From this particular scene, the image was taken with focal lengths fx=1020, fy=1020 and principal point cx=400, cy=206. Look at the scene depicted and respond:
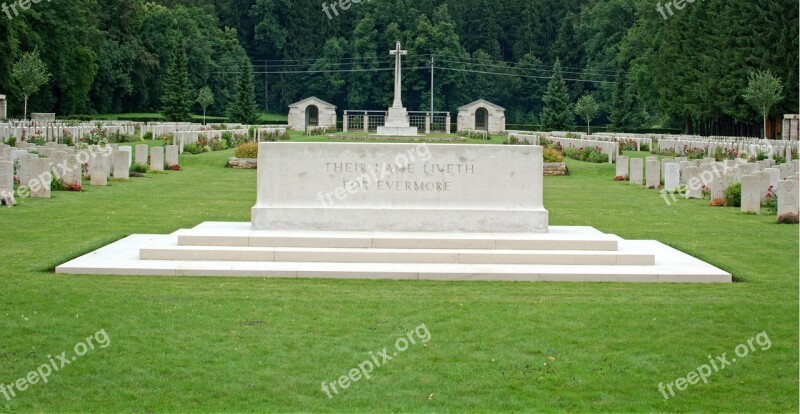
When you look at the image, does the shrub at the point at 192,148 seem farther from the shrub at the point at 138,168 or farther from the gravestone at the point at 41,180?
the gravestone at the point at 41,180

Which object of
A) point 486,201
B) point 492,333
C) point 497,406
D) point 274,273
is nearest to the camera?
point 497,406

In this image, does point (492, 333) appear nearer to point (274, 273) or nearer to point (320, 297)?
point (320, 297)

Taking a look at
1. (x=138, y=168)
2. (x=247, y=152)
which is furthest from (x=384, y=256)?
(x=247, y=152)

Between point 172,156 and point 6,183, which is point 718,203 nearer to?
point 6,183

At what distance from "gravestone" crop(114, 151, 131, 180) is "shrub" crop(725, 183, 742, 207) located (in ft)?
44.7

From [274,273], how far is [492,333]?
334 centimetres

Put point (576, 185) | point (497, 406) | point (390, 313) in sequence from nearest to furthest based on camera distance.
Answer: point (497, 406) → point (390, 313) → point (576, 185)

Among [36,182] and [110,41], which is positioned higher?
[110,41]

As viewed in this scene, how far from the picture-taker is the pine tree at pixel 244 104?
227ft

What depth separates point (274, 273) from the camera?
11.0 metres

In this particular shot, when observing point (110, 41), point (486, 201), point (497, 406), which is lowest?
point (497, 406)

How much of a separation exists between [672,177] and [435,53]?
65849mm

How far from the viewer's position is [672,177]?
75.2ft

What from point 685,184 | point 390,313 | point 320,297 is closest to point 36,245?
point 320,297
